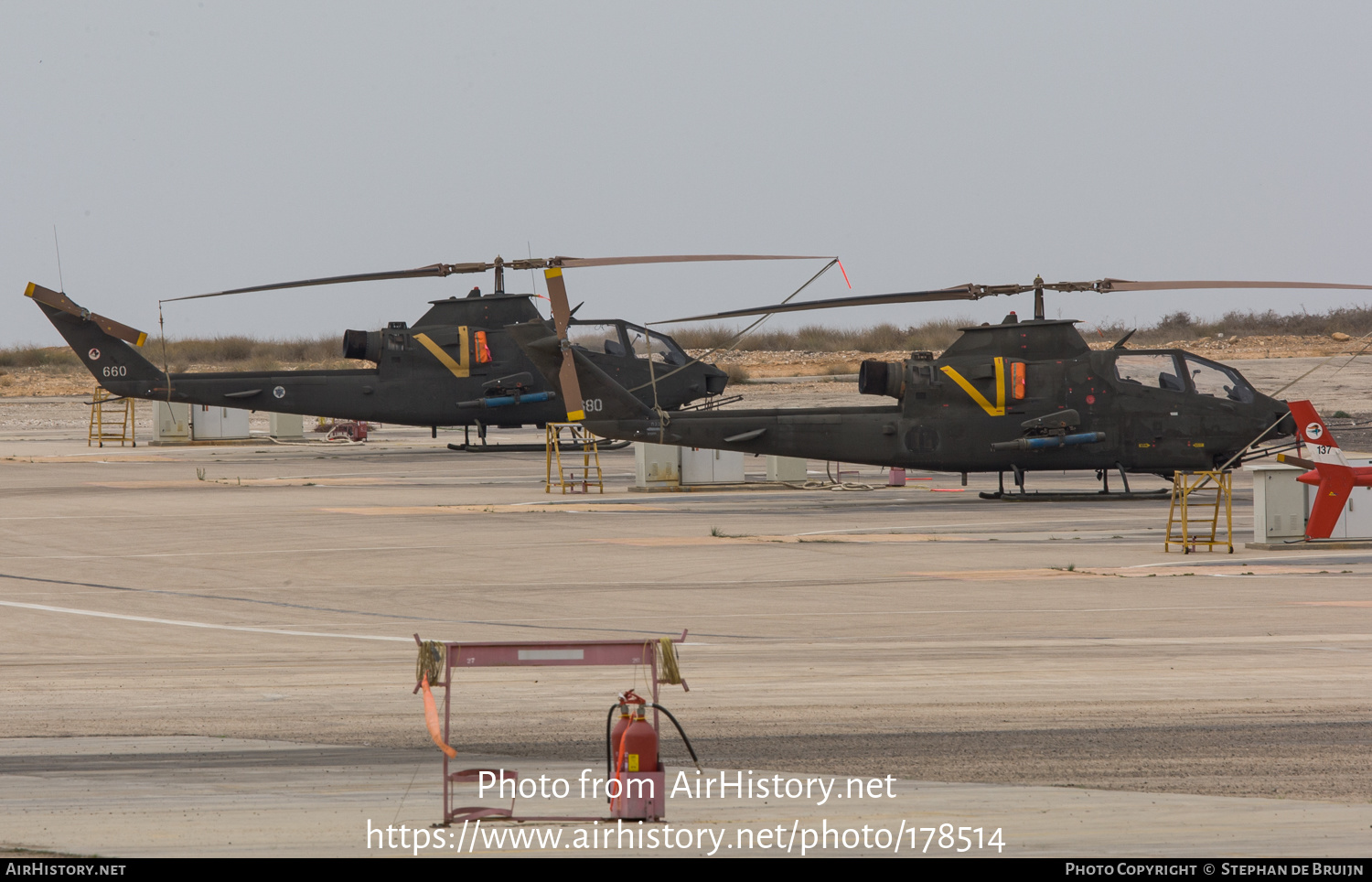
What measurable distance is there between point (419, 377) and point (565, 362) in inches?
385

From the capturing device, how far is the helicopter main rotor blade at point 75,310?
33.2 m

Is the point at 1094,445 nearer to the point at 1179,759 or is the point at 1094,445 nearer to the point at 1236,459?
the point at 1236,459

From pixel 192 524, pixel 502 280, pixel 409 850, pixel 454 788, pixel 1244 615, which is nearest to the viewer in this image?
pixel 409 850

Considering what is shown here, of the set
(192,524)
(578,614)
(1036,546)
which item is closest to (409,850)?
(578,614)

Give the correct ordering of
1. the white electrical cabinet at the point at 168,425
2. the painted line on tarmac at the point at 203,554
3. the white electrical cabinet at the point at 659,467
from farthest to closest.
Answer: the white electrical cabinet at the point at 168,425 < the white electrical cabinet at the point at 659,467 < the painted line on tarmac at the point at 203,554

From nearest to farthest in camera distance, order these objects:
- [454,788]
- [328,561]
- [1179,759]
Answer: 1. [454,788]
2. [1179,759]
3. [328,561]

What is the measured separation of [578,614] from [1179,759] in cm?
653

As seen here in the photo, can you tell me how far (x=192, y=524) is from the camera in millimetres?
21297

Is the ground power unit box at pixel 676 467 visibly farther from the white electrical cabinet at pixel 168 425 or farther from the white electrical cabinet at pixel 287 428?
the white electrical cabinet at pixel 168 425

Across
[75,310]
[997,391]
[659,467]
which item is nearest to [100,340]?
[75,310]

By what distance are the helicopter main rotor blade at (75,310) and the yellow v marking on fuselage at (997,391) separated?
20.0 meters

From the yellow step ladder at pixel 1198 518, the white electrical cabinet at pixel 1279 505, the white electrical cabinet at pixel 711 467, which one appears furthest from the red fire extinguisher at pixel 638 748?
the white electrical cabinet at pixel 711 467

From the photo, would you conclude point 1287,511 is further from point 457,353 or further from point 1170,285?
point 457,353

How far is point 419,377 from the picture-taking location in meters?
32.8
